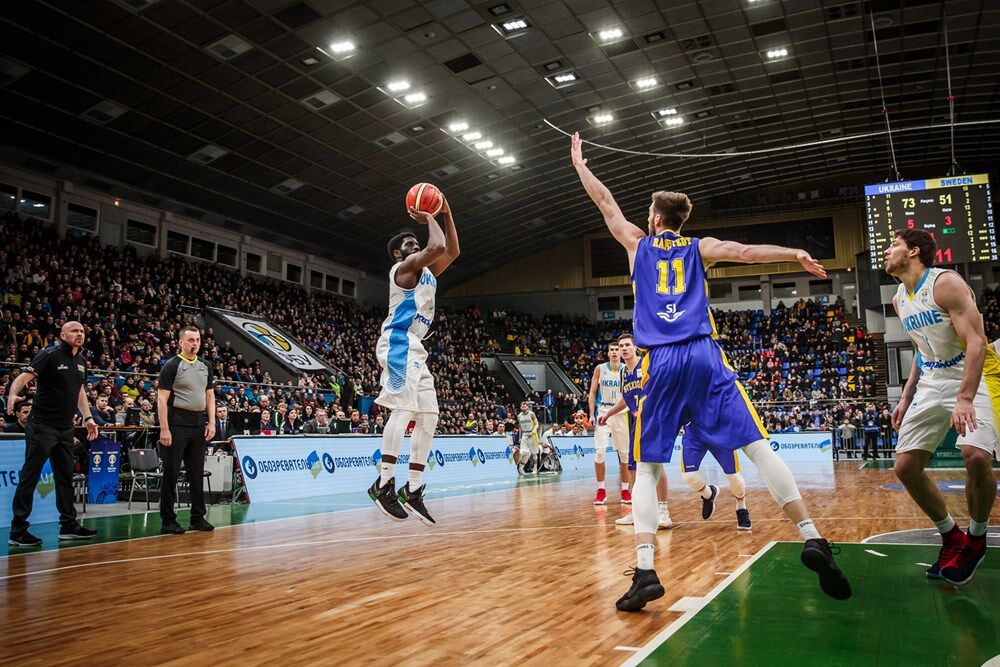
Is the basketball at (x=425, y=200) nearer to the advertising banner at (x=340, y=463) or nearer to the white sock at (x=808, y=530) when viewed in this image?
the advertising banner at (x=340, y=463)

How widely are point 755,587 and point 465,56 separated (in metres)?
19.0

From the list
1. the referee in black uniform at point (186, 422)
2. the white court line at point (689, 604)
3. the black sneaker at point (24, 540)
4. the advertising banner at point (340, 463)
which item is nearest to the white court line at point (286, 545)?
the black sneaker at point (24, 540)

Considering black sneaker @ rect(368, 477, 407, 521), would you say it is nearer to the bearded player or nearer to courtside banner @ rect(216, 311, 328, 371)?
the bearded player

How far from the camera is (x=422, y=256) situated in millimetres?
5504

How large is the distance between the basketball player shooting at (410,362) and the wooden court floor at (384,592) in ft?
1.73

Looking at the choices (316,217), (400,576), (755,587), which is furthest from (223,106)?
(755,587)

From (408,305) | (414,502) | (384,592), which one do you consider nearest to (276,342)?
(408,305)

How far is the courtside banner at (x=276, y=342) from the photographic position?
24.7 m

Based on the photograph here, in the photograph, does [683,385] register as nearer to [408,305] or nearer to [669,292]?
[669,292]

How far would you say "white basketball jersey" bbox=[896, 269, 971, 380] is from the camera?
423cm

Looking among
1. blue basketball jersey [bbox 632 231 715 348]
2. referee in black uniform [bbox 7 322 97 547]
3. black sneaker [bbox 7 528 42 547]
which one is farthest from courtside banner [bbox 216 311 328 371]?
blue basketball jersey [bbox 632 231 715 348]

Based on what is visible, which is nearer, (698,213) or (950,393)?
(950,393)

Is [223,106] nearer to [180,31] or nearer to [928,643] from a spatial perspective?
[180,31]

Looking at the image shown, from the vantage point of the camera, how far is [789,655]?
268 centimetres
